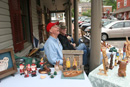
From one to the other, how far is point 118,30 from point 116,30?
0.14 metres

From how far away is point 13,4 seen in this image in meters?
2.84

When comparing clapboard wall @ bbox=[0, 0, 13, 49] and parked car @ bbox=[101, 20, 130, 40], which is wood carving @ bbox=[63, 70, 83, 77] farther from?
parked car @ bbox=[101, 20, 130, 40]

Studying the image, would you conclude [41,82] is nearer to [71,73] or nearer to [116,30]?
[71,73]

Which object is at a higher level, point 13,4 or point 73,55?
point 13,4

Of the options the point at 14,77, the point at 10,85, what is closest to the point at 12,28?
the point at 14,77

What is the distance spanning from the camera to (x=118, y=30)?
28.0 feet

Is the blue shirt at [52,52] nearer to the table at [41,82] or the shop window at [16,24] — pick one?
the table at [41,82]

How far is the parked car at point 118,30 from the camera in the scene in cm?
846

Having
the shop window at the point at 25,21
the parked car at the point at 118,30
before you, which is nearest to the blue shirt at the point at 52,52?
the shop window at the point at 25,21

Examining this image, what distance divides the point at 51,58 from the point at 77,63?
1.79 ft

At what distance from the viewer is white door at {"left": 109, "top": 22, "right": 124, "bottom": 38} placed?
27.9ft

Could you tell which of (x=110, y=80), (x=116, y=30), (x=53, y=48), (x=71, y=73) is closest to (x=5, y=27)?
(x=53, y=48)

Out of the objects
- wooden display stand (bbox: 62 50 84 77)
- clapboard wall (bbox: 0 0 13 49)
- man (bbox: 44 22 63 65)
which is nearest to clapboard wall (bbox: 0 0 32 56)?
clapboard wall (bbox: 0 0 13 49)

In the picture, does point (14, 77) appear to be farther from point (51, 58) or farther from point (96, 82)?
point (96, 82)
